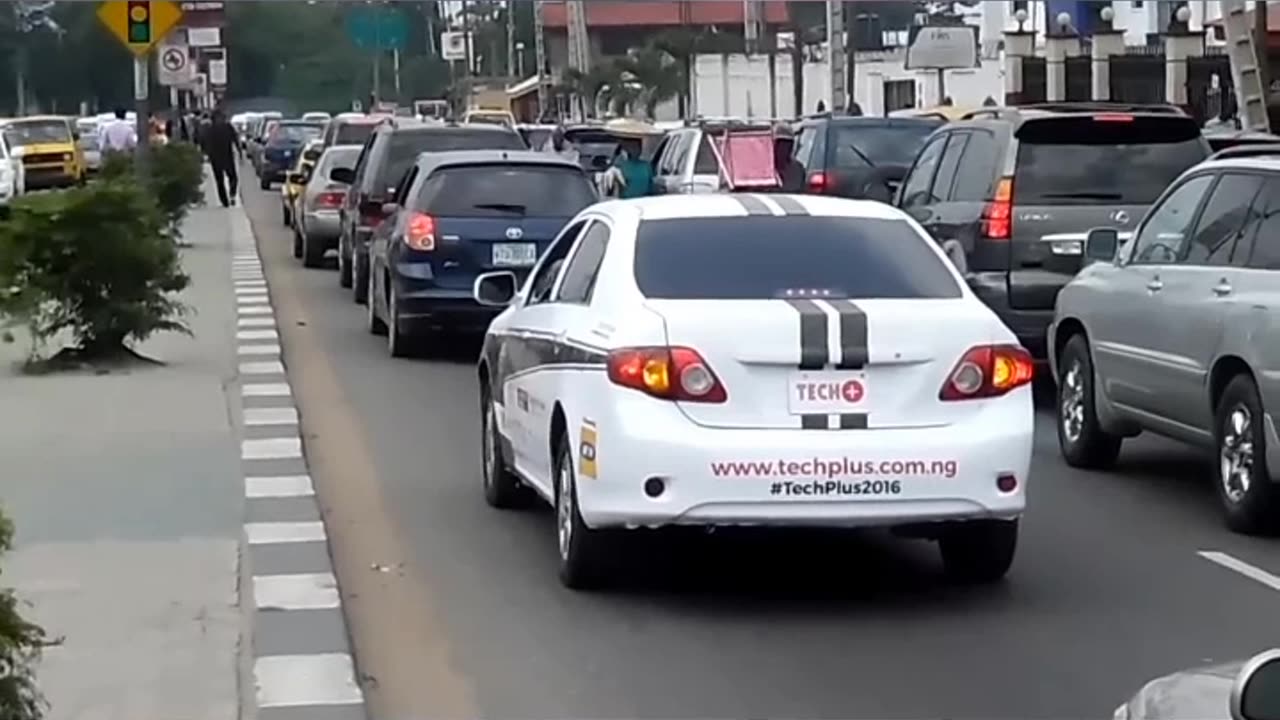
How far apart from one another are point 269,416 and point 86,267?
2787 millimetres

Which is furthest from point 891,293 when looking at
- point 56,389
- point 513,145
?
point 513,145

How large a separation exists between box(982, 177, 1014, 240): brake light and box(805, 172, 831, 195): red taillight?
Answer: 9.62 metres

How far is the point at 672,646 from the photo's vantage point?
9.17m

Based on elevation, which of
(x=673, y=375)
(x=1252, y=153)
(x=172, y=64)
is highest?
(x=172, y=64)

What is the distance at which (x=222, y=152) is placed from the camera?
45938 millimetres

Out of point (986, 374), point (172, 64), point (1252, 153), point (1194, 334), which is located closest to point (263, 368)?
point (1252, 153)

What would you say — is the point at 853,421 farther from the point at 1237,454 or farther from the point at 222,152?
the point at 222,152

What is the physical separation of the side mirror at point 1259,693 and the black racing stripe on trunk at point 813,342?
5.32 metres

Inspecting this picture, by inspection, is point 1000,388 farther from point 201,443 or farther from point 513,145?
point 513,145

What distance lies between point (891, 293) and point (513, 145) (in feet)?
50.0

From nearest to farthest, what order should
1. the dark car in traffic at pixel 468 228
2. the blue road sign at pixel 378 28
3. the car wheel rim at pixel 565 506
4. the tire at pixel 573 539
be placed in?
the tire at pixel 573 539 < the car wheel rim at pixel 565 506 < the dark car in traffic at pixel 468 228 < the blue road sign at pixel 378 28

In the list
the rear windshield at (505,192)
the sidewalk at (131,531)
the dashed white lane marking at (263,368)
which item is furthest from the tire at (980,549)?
the rear windshield at (505,192)

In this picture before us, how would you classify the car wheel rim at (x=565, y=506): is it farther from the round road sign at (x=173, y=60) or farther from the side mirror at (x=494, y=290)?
the round road sign at (x=173, y=60)

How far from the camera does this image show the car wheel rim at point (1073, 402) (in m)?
13.8
